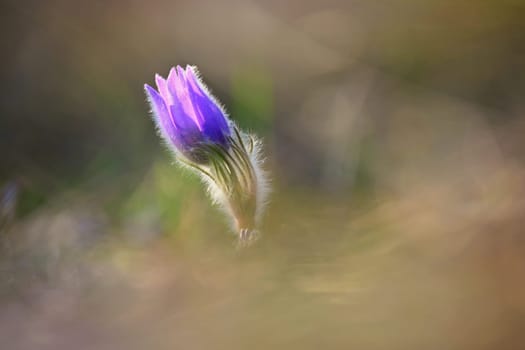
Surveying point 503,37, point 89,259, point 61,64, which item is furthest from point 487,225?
point 61,64

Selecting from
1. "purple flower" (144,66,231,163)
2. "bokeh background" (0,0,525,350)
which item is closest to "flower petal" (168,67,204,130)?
"purple flower" (144,66,231,163)

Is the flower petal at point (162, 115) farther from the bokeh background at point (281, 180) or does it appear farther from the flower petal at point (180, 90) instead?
the bokeh background at point (281, 180)

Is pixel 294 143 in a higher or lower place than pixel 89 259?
higher

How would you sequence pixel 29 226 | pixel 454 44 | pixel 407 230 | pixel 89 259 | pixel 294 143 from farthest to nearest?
pixel 454 44
pixel 294 143
pixel 29 226
pixel 89 259
pixel 407 230

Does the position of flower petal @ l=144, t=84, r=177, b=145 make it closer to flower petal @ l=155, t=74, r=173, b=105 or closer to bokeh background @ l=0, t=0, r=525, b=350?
flower petal @ l=155, t=74, r=173, b=105

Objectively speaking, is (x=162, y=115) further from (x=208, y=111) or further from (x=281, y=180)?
(x=281, y=180)

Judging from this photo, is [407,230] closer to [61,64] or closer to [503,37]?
[503,37]

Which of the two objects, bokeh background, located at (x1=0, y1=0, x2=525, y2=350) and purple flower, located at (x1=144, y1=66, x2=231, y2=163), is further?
purple flower, located at (x1=144, y1=66, x2=231, y2=163)

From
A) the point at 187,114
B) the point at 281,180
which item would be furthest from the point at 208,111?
the point at 281,180
